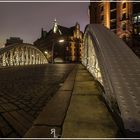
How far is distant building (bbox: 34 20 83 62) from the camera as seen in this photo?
220 feet

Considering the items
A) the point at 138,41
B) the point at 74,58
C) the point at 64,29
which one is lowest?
the point at 74,58

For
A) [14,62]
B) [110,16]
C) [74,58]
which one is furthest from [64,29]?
[14,62]

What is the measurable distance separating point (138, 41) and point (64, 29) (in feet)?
128

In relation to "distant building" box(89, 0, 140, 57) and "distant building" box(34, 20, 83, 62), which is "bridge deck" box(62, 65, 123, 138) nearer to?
"distant building" box(89, 0, 140, 57)

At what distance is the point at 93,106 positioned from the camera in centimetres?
345

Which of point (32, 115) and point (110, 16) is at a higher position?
point (110, 16)

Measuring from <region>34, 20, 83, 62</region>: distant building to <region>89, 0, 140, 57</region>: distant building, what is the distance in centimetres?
1292

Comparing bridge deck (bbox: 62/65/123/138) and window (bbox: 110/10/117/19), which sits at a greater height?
window (bbox: 110/10/117/19)

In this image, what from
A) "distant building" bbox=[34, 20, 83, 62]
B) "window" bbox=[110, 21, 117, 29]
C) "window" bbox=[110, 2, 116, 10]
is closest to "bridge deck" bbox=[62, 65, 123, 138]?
"window" bbox=[110, 21, 117, 29]

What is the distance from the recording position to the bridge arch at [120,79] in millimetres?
2576

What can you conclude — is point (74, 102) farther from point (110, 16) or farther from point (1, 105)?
point (110, 16)

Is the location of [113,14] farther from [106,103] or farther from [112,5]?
[106,103]

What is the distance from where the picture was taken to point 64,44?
67.4m

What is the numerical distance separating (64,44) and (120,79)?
213ft
